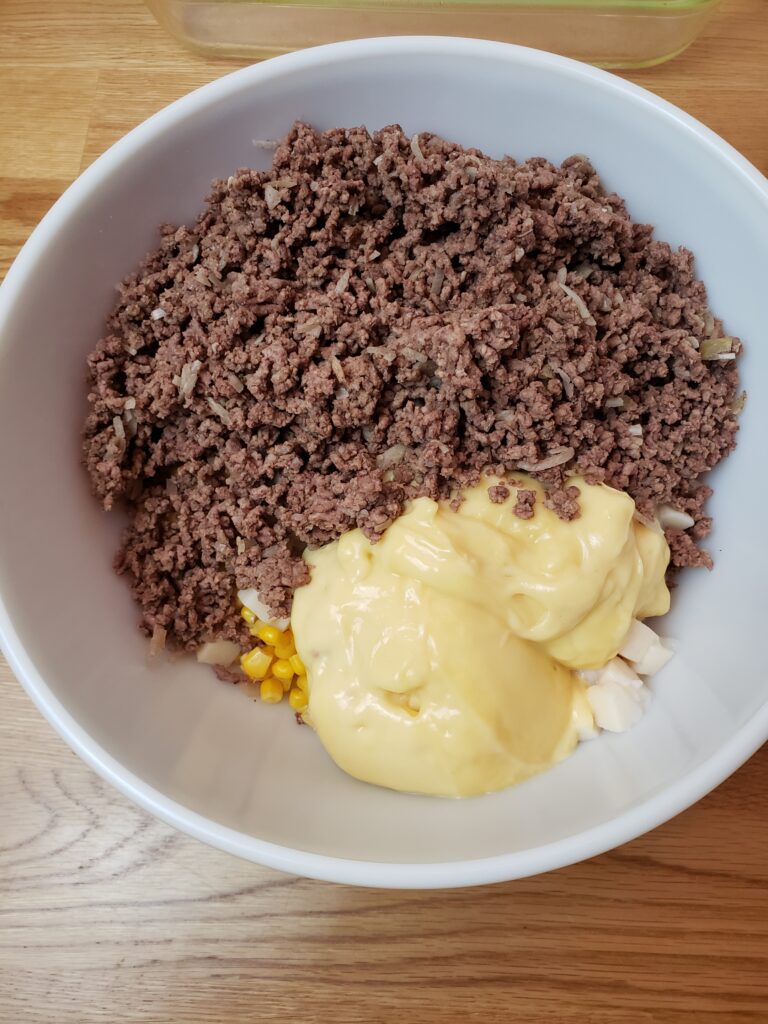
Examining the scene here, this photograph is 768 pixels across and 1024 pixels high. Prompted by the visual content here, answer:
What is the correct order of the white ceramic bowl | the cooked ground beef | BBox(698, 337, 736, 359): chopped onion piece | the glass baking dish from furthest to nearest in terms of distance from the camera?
the glass baking dish, BBox(698, 337, 736, 359): chopped onion piece, the cooked ground beef, the white ceramic bowl

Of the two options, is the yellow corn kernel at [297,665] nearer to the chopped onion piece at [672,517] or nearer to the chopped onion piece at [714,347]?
the chopped onion piece at [672,517]

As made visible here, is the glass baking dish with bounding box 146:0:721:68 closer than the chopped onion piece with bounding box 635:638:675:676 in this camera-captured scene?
No

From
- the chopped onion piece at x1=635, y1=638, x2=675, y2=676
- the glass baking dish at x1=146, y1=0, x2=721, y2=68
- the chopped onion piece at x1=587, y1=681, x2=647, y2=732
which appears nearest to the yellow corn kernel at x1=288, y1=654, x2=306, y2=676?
the chopped onion piece at x1=587, y1=681, x2=647, y2=732

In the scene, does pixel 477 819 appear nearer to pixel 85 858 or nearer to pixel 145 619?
pixel 145 619

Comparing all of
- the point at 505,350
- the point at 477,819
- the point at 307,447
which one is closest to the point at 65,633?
the point at 307,447

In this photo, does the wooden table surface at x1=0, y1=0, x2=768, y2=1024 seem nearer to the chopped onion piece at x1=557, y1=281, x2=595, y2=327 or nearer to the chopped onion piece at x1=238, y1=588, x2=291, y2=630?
the chopped onion piece at x1=238, y1=588, x2=291, y2=630
